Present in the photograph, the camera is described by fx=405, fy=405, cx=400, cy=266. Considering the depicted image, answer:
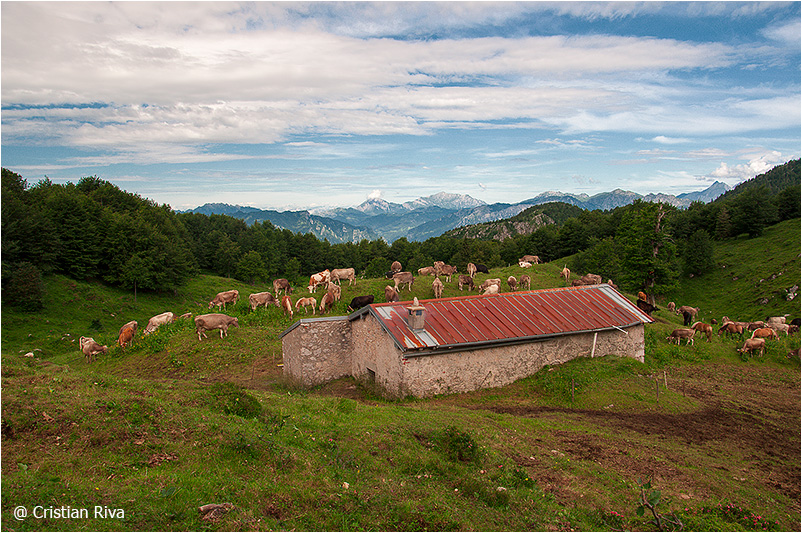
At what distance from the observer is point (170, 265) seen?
63.5 m

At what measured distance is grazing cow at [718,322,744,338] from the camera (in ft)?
95.6

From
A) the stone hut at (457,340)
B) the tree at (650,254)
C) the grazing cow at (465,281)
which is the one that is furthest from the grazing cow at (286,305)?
the tree at (650,254)

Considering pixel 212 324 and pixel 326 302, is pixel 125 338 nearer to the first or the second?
pixel 212 324

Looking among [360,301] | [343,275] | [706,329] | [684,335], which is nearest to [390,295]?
[360,301]

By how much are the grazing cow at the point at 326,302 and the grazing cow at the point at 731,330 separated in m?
28.4

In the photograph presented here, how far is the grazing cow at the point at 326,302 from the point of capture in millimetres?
29141

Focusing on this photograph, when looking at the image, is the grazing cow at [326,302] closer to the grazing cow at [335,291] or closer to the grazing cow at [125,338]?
the grazing cow at [335,291]

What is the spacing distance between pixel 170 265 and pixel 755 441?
69398 mm

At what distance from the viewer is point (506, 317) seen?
21047mm

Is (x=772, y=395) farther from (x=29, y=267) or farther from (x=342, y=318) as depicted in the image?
(x=29, y=267)

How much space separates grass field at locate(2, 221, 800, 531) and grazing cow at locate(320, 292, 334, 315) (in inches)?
331

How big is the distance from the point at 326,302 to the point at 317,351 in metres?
8.88

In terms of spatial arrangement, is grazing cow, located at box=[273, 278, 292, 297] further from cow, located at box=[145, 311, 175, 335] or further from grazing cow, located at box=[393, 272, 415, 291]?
grazing cow, located at box=[393, 272, 415, 291]

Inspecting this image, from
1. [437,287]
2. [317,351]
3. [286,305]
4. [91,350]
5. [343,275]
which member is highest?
[343,275]
